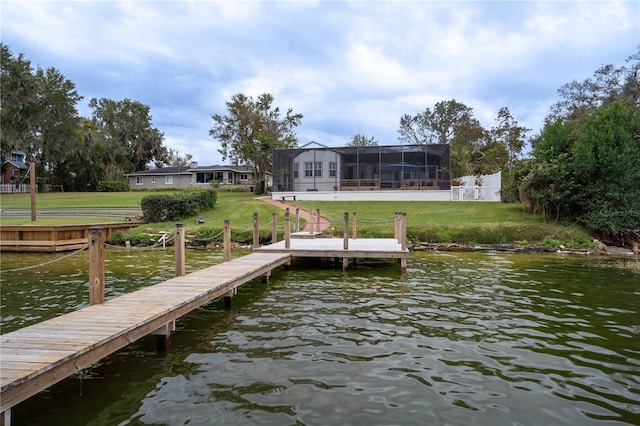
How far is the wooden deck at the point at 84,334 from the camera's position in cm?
372

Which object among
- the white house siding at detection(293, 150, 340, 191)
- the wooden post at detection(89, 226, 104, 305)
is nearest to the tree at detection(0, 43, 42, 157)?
the white house siding at detection(293, 150, 340, 191)

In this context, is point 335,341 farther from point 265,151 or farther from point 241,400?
point 265,151

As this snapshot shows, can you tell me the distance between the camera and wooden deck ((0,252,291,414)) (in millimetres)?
3725

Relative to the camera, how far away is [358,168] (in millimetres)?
34906

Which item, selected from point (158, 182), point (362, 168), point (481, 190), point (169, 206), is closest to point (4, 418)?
point (169, 206)

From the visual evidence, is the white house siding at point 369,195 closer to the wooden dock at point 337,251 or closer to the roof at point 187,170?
the wooden dock at point 337,251

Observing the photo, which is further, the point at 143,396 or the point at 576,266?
the point at 576,266

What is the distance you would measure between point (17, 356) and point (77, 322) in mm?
1200

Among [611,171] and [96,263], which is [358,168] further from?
[96,263]

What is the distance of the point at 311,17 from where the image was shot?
1536cm

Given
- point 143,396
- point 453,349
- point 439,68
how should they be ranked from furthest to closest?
1. point 439,68
2. point 453,349
3. point 143,396

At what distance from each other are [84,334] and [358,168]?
31117 millimetres

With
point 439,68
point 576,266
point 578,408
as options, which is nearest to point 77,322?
point 578,408

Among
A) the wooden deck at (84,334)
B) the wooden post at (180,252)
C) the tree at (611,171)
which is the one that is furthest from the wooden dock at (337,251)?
the tree at (611,171)
